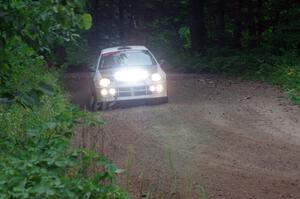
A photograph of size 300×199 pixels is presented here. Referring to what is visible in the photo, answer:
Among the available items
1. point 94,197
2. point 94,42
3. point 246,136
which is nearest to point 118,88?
point 246,136

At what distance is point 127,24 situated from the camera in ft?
145

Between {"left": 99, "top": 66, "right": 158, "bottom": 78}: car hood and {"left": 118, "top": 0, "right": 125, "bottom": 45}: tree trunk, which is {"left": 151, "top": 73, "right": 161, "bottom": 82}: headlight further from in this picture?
{"left": 118, "top": 0, "right": 125, "bottom": 45}: tree trunk

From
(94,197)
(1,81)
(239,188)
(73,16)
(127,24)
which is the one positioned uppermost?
(127,24)

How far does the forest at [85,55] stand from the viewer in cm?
401

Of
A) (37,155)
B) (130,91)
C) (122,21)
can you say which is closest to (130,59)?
(130,91)

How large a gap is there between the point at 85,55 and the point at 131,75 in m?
23.5

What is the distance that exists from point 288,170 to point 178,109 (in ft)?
21.3

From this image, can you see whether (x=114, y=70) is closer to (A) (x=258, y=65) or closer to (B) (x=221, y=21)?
(A) (x=258, y=65)

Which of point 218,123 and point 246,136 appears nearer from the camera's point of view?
point 246,136

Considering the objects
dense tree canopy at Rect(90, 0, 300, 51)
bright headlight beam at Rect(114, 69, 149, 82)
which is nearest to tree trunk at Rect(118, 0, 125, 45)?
dense tree canopy at Rect(90, 0, 300, 51)

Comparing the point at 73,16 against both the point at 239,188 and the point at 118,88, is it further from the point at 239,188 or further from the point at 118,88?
the point at 118,88

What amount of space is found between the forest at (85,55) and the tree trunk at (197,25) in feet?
0.18

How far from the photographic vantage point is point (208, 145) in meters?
11.0

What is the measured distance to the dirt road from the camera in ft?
26.3
